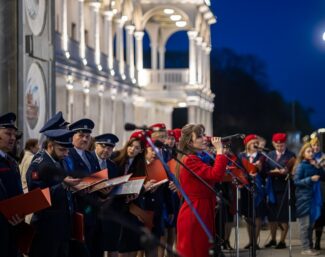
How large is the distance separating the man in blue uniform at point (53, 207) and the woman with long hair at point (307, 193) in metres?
8.10

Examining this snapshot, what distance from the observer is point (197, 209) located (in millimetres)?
11867

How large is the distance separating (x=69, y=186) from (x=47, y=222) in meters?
0.50

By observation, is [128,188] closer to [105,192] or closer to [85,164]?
[105,192]

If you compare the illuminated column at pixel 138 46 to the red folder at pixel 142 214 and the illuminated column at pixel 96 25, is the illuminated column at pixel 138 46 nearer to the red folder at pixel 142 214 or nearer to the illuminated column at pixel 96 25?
the illuminated column at pixel 96 25

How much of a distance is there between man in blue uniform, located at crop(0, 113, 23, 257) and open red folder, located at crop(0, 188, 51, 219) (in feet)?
0.25

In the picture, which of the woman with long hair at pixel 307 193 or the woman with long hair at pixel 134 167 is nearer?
the woman with long hair at pixel 134 167

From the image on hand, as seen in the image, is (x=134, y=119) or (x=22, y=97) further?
(x=134, y=119)

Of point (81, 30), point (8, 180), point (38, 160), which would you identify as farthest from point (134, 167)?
point (81, 30)

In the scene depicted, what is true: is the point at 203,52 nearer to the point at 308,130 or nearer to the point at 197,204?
the point at 308,130

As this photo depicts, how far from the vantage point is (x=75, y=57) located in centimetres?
3384

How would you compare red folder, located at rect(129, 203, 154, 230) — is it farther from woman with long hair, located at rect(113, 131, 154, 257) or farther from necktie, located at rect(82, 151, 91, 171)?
necktie, located at rect(82, 151, 91, 171)

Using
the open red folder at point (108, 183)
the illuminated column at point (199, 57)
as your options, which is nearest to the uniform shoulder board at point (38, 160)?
the open red folder at point (108, 183)

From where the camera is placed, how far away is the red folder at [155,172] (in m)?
14.3

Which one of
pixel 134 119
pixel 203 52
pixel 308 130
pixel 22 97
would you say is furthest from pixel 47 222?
pixel 308 130
